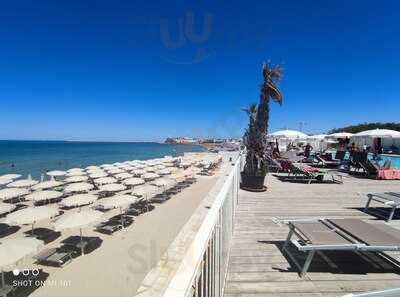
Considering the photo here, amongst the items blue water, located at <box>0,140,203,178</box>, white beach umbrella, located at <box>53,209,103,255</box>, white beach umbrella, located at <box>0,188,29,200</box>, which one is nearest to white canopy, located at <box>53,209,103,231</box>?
white beach umbrella, located at <box>53,209,103,255</box>

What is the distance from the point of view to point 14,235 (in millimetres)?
9547

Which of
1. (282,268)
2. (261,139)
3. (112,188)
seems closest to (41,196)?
(112,188)

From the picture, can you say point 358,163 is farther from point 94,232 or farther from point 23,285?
point 23,285

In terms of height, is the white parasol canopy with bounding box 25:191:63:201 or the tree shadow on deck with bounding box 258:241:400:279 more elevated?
the tree shadow on deck with bounding box 258:241:400:279

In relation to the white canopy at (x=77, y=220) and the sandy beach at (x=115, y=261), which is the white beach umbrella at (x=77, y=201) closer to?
the sandy beach at (x=115, y=261)

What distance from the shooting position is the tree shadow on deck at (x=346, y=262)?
3.00m

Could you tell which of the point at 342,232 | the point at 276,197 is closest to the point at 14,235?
the point at 276,197

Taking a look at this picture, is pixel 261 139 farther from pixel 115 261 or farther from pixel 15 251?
pixel 15 251

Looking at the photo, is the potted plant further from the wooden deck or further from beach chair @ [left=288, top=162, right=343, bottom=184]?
beach chair @ [left=288, top=162, right=343, bottom=184]

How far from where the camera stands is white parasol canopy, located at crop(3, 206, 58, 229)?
8.44 m

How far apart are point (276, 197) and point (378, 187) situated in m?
4.30

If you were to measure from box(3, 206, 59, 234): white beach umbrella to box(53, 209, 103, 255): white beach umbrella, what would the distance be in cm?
80

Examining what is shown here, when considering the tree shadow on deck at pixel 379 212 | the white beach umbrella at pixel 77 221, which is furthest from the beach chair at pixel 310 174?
the white beach umbrella at pixel 77 221

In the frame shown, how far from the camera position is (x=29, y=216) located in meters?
8.64
